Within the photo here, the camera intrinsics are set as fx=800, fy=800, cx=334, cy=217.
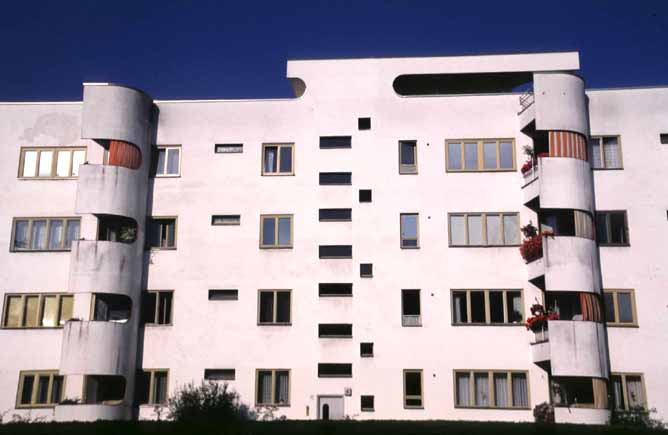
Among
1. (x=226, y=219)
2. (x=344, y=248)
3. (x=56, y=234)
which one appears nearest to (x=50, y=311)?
(x=56, y=234)

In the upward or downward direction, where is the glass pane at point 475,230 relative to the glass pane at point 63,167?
downward

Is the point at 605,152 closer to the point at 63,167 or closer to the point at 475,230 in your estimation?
the point at 475,230

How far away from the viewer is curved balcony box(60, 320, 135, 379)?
35.5 m

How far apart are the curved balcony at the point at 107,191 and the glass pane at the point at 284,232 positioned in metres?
6.86

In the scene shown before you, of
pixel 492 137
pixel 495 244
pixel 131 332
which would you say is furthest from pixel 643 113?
pixel 131 332

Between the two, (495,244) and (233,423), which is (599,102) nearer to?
(495,244)

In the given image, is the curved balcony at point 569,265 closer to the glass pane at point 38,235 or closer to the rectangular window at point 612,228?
the rectangular window at point 612,228

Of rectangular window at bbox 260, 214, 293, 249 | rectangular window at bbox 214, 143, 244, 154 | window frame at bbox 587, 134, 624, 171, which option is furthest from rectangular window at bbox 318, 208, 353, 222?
window frame at bbox 587, 134, 624, 171

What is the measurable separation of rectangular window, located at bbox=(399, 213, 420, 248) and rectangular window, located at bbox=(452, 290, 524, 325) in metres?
3.04

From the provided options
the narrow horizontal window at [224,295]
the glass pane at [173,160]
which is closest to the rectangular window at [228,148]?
the glass pane at [173,160]

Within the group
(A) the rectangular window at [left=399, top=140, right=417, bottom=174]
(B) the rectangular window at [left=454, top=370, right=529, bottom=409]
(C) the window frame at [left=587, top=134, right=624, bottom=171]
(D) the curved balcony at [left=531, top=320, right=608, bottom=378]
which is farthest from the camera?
(A) the rectangular window at [left=399, top=140, right=417, bottom=174]

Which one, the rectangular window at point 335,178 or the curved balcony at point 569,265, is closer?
the curved balcony at point 569,265

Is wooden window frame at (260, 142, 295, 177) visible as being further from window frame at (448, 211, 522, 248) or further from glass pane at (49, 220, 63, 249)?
glass pane at (49, 220, 63, 249)

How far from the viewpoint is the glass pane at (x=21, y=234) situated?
3900 centimetres
